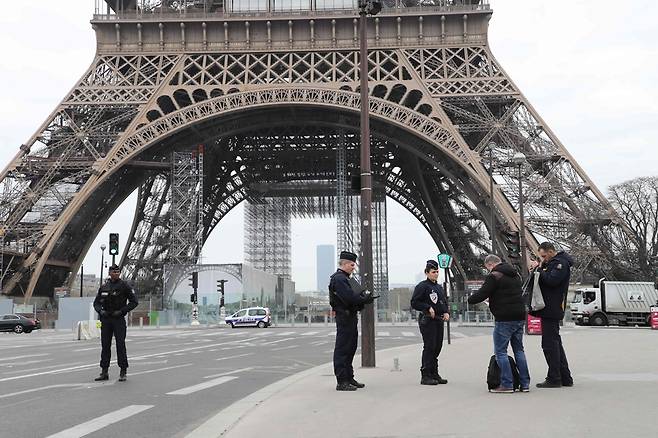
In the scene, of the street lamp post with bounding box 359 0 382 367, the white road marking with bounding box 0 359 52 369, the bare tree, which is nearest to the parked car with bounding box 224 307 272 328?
the bare tree

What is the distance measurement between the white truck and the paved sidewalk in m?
27.4

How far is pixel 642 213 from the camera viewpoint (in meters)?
42.6

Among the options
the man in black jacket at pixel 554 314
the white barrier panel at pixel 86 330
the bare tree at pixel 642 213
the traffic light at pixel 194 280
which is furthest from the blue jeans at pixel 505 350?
the bare tree at pixel 642 213

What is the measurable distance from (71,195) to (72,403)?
30905 millimetres

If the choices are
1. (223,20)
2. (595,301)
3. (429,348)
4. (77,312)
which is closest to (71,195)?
(77,312)

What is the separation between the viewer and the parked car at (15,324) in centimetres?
3525

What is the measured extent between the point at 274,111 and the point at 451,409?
35.6m

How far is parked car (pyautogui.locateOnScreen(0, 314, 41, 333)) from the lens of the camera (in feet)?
116

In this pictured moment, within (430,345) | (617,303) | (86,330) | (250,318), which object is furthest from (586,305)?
(430,345)

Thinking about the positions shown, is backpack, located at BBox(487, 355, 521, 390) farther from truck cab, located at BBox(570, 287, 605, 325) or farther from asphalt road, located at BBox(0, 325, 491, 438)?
truck cab, located at BBox(570, 287, 605, 325)

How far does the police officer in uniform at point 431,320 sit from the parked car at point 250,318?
1281 inches

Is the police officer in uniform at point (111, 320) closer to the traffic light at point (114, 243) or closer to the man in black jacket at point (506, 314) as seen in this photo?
the man in black jacket at point (506, 314)

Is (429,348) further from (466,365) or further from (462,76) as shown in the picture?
(462,76)

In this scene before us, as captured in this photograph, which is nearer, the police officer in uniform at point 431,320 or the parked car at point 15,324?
the police officer in uniform at point 431,320
